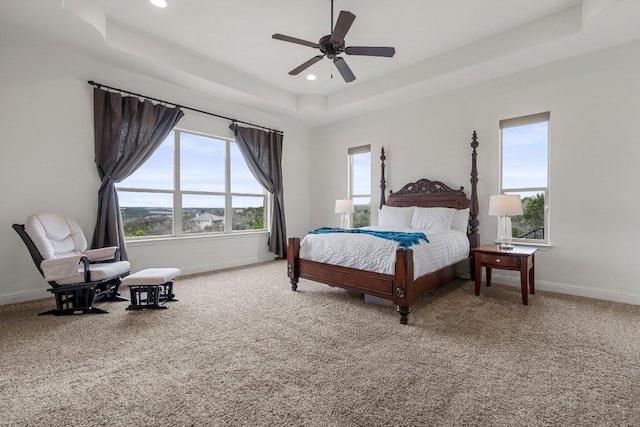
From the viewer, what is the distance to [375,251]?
2.85m

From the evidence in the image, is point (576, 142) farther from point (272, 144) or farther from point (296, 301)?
point (272, 144)

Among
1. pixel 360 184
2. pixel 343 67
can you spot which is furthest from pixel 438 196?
pixel 343 67

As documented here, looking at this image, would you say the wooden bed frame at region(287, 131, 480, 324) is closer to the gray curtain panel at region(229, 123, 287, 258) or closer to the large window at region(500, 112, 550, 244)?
the large window at region(500, 112, 550, 244)

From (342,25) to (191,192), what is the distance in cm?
342

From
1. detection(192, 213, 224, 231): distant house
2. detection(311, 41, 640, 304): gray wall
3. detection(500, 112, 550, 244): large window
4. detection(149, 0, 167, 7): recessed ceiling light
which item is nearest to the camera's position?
detection(149, 0, 167, 7): recessed ceiling light

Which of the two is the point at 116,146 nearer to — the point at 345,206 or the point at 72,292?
the point at 72,292

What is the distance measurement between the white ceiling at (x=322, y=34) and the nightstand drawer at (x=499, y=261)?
2.41 meters

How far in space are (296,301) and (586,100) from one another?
4.14 metres

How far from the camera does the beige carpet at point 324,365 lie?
1433 millimetres

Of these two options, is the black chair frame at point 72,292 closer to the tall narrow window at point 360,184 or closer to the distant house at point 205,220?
the distant house at point 205,220

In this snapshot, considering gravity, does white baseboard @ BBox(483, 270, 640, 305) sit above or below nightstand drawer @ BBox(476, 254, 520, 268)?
below

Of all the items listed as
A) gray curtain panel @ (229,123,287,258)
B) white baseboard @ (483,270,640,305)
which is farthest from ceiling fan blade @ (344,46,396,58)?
white baseboard @ (483,270,640,305)

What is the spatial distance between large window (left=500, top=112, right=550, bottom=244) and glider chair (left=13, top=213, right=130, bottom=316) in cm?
506

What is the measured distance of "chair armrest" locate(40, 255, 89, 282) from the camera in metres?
2.69
